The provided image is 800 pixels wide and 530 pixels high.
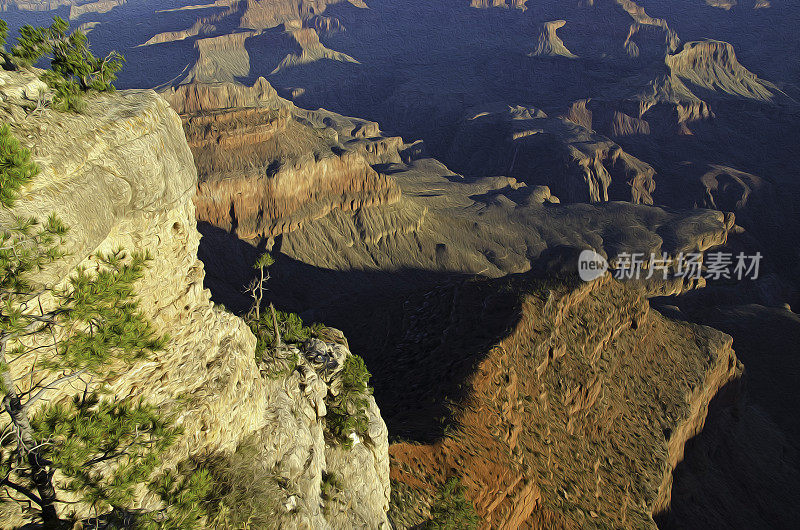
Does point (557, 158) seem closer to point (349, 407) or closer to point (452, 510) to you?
point (452, 510)

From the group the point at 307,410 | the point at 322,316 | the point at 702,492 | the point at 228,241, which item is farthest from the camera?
the point at 228,241

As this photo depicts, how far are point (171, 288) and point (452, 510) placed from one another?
597 inches

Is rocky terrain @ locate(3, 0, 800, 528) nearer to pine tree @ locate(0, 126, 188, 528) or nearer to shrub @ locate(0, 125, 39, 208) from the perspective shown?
shrub @ locate(0, 125, 39, 208)

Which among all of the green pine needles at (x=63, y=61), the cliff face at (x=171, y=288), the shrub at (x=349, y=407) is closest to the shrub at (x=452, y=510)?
the cliff face at (x=171, y=288)

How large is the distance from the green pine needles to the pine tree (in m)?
2.49

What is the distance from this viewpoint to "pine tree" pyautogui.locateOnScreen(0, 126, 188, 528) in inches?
368

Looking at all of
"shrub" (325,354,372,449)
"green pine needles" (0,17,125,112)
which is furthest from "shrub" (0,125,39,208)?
"shrub" (325,354,372,449)

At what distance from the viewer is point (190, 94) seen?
142 metres

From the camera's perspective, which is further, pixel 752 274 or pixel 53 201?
pixel 752 274

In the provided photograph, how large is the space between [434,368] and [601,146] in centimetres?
14738

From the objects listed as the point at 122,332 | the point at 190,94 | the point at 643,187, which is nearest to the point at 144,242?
the point at 122,332

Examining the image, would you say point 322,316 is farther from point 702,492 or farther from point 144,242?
point 144,242

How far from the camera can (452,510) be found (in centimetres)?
2223

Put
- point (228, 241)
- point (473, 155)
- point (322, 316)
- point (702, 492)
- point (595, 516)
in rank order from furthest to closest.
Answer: point (473, 155), point (228, 241), point (322, 316), point (702, 492), point (595, 516)
